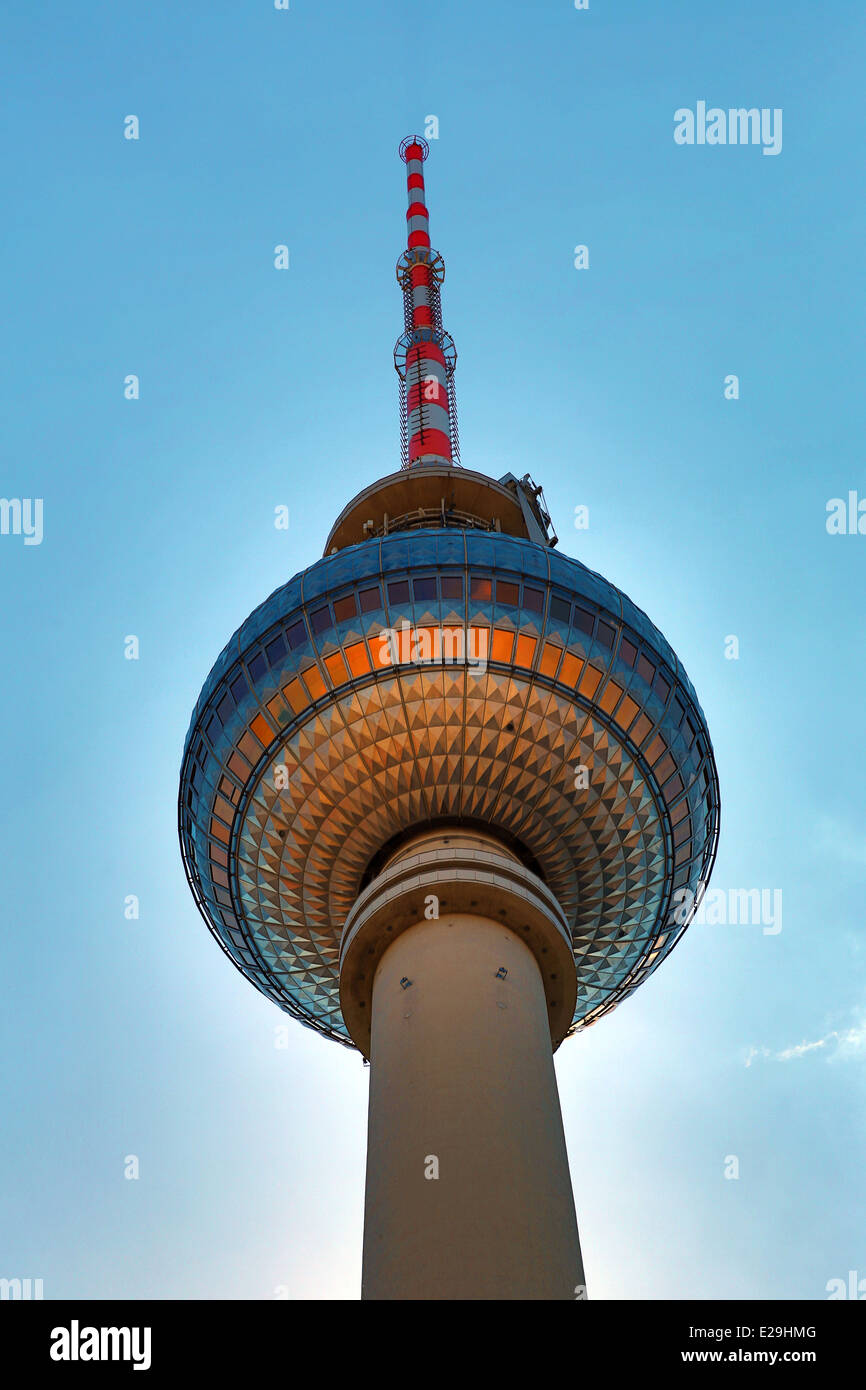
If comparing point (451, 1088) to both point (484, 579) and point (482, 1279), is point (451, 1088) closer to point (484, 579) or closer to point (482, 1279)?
point (482, 1279)

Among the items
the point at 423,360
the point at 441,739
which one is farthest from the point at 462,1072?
the point at 423,360

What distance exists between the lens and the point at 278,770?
28922mm

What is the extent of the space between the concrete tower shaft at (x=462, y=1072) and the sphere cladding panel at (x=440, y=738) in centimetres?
194

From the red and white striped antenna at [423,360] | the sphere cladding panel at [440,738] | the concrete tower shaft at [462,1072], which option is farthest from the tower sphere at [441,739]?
the red and white striped antenna at [423,360]

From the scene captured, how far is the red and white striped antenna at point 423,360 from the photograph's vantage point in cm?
4546

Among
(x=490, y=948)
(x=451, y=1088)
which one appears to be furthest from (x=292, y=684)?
(x=451, y=1088)

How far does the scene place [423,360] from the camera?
4941 centimetres

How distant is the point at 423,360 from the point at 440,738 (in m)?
26.8

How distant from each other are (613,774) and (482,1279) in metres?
13.1

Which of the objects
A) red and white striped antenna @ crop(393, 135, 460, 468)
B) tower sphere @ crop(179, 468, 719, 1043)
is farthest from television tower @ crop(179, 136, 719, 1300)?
red and white striped antenna @ crop(393, 135, 460, 468)

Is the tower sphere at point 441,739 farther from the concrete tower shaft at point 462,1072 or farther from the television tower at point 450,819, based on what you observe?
the concrete tower shaft at point 462,1072

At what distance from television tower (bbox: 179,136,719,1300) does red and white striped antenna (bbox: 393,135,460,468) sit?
41.4 ft
